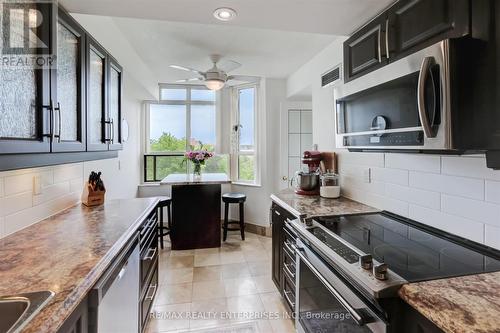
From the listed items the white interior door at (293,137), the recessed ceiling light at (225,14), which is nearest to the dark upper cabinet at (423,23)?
the recessed ceiling light at (225,14)

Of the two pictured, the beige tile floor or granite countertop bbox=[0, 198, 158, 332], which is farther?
the beige tile floor

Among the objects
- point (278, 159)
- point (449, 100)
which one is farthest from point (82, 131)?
point (278, 159)

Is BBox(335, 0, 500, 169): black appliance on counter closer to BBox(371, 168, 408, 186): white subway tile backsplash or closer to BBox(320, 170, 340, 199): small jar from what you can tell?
BBox(371, 168, 408, 186): white subway tile backsplash

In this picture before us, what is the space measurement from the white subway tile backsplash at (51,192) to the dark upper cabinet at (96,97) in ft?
1.33

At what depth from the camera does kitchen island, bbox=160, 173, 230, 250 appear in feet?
11.5

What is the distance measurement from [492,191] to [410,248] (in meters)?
0.46

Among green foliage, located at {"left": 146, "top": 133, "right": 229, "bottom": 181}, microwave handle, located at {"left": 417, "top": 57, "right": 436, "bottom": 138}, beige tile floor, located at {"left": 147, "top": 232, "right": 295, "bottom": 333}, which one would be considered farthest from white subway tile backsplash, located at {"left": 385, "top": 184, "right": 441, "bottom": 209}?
green foliage, located at {"left": 146, "top": 133, "right": 229, "bottom": 181}

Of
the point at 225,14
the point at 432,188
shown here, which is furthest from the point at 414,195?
the point at 225,14

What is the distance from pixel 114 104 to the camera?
2.21 metres

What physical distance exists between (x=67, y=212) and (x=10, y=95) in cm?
114

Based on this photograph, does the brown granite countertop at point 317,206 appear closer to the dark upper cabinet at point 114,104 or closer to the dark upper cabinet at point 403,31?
the dark upper cabinet at point 403,31

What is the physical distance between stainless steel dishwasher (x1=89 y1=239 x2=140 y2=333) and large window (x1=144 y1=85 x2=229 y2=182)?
133 inches

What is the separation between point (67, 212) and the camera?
1880mm

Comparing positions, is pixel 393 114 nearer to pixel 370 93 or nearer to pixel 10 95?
pixel 370 93
